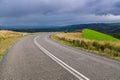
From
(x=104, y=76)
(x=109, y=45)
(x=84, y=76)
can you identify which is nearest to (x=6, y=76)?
(x=84, y=76)

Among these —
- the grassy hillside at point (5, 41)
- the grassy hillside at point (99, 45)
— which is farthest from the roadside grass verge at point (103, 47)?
the grassy hillside at point (5, 41)

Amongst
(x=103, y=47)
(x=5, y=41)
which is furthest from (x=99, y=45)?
(x=5, y=41)

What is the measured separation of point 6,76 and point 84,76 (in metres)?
3.44

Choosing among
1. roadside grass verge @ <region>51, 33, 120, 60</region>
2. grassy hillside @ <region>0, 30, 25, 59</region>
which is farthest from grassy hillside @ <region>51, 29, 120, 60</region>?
grassy hillside @ <region>0, 30, 25, 59</region>

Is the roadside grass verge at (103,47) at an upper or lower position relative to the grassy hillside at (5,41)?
upper

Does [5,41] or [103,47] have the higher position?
[103,47]

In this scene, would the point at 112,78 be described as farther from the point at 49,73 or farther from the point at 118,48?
the point at 118,48

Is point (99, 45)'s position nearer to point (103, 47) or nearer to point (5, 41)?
point (103, 47)

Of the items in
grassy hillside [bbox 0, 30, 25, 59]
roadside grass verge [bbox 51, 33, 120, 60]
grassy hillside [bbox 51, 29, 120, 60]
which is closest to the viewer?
roadside grass verge [bbox 51, 33, 120, 60]

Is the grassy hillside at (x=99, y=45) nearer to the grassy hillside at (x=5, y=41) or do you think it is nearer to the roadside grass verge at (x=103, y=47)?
the roadside grass verge at (x=103, y=47)

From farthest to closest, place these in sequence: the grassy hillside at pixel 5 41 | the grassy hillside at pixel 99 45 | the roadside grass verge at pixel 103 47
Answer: the grassy hillside at pixel 5 41 < the grassy hillside at pixel 99 45 < the roadside grass verge at pixel 103 47

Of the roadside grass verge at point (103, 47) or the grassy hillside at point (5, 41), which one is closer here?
the roadside grass verge at point (103, 47)

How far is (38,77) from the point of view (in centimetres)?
1111

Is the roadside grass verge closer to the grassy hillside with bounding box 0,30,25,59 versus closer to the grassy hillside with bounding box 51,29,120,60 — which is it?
the grassy hillside with bounding box 51,29,120,60
